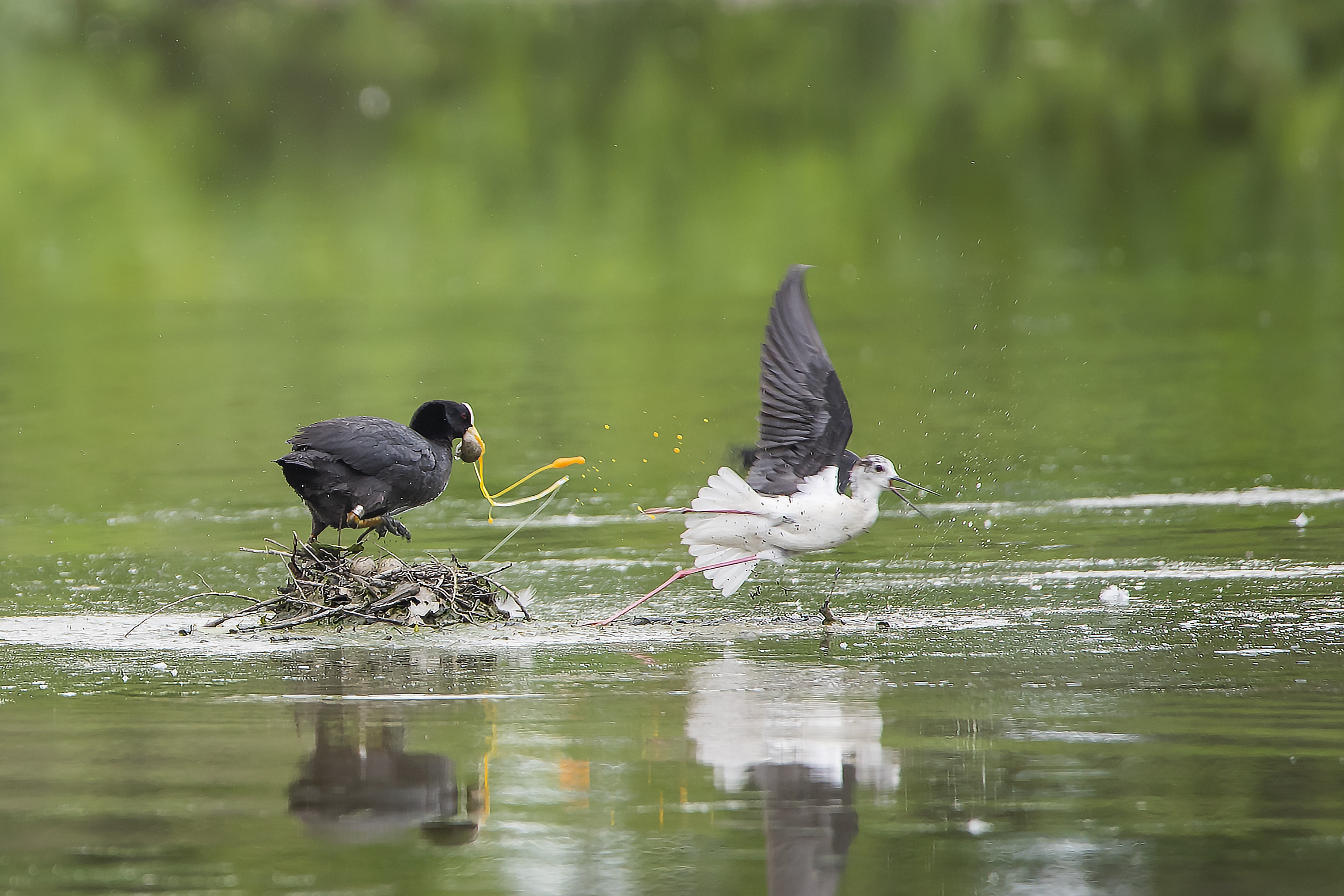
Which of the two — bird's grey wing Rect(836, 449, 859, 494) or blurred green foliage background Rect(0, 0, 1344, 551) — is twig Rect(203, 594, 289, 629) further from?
blurred green foliage background Rect(0, 0, 1344, 551)

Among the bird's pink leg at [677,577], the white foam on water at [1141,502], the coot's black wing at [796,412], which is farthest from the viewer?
the white foam on water at [1141,502]

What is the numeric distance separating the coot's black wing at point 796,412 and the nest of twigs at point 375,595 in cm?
126

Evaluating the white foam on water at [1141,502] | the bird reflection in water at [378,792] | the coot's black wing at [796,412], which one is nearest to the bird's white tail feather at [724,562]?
the coot's black wing at [796,412]

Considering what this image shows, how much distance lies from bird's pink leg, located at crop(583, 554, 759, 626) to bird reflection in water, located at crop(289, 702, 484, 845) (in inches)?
74.4

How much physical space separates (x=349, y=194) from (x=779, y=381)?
22.6 metres

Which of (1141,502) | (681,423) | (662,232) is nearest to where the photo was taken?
(1141,502)

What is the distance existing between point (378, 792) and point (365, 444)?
2960 mm

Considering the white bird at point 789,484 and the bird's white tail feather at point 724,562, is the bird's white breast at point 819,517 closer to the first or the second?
the white bird at point 789,484

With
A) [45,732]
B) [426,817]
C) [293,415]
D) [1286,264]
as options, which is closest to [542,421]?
[293,415]

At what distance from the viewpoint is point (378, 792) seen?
610 centimetres

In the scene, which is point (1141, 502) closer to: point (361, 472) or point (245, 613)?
point (361, 472)

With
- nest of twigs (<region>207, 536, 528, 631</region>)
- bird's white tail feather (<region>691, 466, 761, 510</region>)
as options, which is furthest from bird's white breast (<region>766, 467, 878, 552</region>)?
nest of twigs (<region>207, 536, 528, 631</region>)

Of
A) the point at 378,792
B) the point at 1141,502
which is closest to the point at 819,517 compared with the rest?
the point at 378,792

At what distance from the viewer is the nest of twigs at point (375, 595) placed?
8672mm
